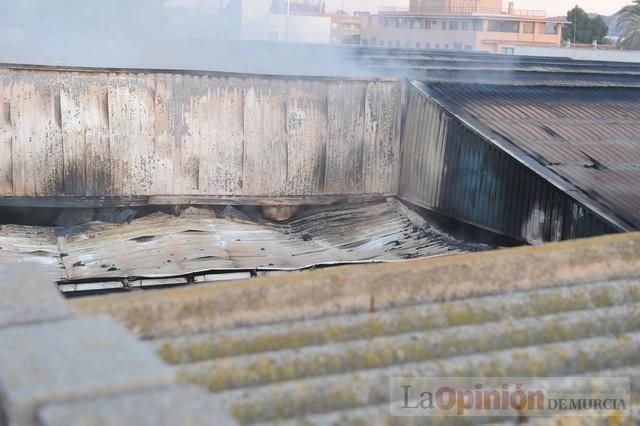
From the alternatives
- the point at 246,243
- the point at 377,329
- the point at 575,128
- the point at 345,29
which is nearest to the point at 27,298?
the point at 377,329

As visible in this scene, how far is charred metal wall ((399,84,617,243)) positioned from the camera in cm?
1055

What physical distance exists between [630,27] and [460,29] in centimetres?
1305

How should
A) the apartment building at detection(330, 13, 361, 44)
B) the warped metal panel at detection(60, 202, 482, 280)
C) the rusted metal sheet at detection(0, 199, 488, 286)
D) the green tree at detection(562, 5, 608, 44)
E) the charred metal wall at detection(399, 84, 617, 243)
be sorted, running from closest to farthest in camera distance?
1. the charred metal wall at detection(399, 84, 617, 243)
2. the rusted metal sheet at detection(0, 199, 488, 286)
3. the warped metal panel at detection(60, 202, 482, 280)
4. the apartment building at detection(330, 13, 361, 44)
5. the green tree at detection(562, 5, 608, 44)

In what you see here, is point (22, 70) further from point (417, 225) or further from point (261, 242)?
point (417, 225)

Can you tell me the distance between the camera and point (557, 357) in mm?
4418

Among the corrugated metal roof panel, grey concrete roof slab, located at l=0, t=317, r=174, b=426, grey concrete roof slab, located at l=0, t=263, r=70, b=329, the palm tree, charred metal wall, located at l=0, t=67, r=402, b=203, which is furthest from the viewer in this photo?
the palm tree

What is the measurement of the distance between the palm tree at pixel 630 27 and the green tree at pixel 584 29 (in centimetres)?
1811

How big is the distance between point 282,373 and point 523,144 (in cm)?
884

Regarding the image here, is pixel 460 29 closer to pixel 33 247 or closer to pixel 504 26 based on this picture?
pixel 504 26

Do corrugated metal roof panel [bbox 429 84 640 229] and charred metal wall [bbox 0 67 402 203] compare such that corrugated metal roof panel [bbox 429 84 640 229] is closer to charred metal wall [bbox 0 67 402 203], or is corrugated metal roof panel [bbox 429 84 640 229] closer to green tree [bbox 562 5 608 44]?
charred metal wall [bbox 0 67 402 203]

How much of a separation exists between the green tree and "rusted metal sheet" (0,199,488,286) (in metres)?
52.8

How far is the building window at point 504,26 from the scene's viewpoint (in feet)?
178

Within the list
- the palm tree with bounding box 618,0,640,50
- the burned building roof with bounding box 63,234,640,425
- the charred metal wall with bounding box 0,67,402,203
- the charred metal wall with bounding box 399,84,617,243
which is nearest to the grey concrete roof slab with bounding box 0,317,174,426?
the burned building roof with bounding box 63,234,640,425

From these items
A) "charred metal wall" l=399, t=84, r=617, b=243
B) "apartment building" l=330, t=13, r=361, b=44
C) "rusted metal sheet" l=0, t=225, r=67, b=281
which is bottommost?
"rusted metal sheet" l=0, t=225, r=67, b=281
